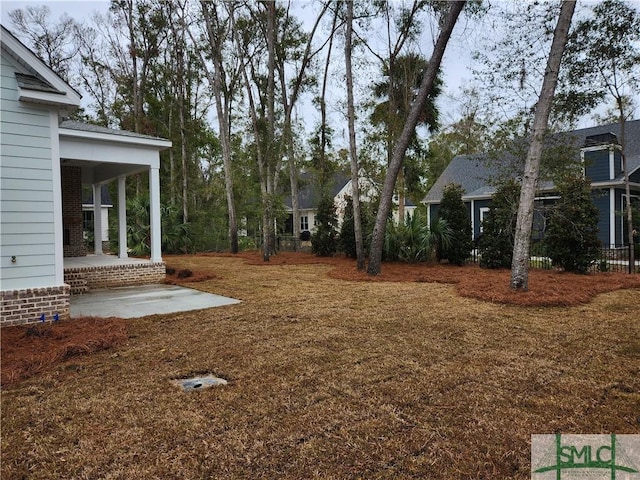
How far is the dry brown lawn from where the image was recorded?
2332mm

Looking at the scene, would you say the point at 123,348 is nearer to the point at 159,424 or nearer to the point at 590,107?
the point at 159,424

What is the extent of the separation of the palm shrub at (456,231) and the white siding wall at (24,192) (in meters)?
9.61

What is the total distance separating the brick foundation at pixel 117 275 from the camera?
842 cm

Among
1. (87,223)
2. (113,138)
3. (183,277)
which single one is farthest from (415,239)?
(87,223)

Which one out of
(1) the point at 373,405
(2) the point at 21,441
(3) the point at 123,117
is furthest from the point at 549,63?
(3) the point at 123,117

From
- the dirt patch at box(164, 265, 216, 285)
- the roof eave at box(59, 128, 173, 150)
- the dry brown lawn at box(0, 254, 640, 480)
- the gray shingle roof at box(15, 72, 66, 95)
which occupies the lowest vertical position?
the dry brown lawn at box(0, 254, 640, 480)

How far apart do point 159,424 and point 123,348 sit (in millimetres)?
2015

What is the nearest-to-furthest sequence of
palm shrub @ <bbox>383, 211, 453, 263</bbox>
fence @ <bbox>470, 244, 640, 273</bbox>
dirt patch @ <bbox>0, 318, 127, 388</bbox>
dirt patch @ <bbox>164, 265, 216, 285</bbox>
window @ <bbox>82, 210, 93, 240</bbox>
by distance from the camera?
dirt patch @ <bbox>0, 318, 127, 388</bbox>
dirt patch @ <bbox>164, 265, 216, 285</bbox>
fence @ <bbox>470, 244, 640, 273</bbox>
palm shrub @ <bbox>383, 211, 453, 263</bbox>
window @ <bbox>82, 210, 93, 240</bbox>

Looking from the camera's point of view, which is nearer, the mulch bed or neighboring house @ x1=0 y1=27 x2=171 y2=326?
the mulch bed

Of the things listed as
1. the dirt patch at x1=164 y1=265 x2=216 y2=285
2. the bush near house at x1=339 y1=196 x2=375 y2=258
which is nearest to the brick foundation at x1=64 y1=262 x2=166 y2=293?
the dirt patch at x1=164 y1=265 x2=216 y2=285

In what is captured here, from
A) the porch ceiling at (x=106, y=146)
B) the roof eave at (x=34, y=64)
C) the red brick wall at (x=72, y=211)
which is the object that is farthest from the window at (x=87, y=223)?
the roof eave at (x=34, y=64)

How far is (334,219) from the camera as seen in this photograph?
15477 millimetres

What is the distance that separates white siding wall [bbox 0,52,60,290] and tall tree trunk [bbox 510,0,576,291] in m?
7.40

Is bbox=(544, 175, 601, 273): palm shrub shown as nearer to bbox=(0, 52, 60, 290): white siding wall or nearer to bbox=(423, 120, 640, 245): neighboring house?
bbox=(423, 120, 640, 245): neighboring house
